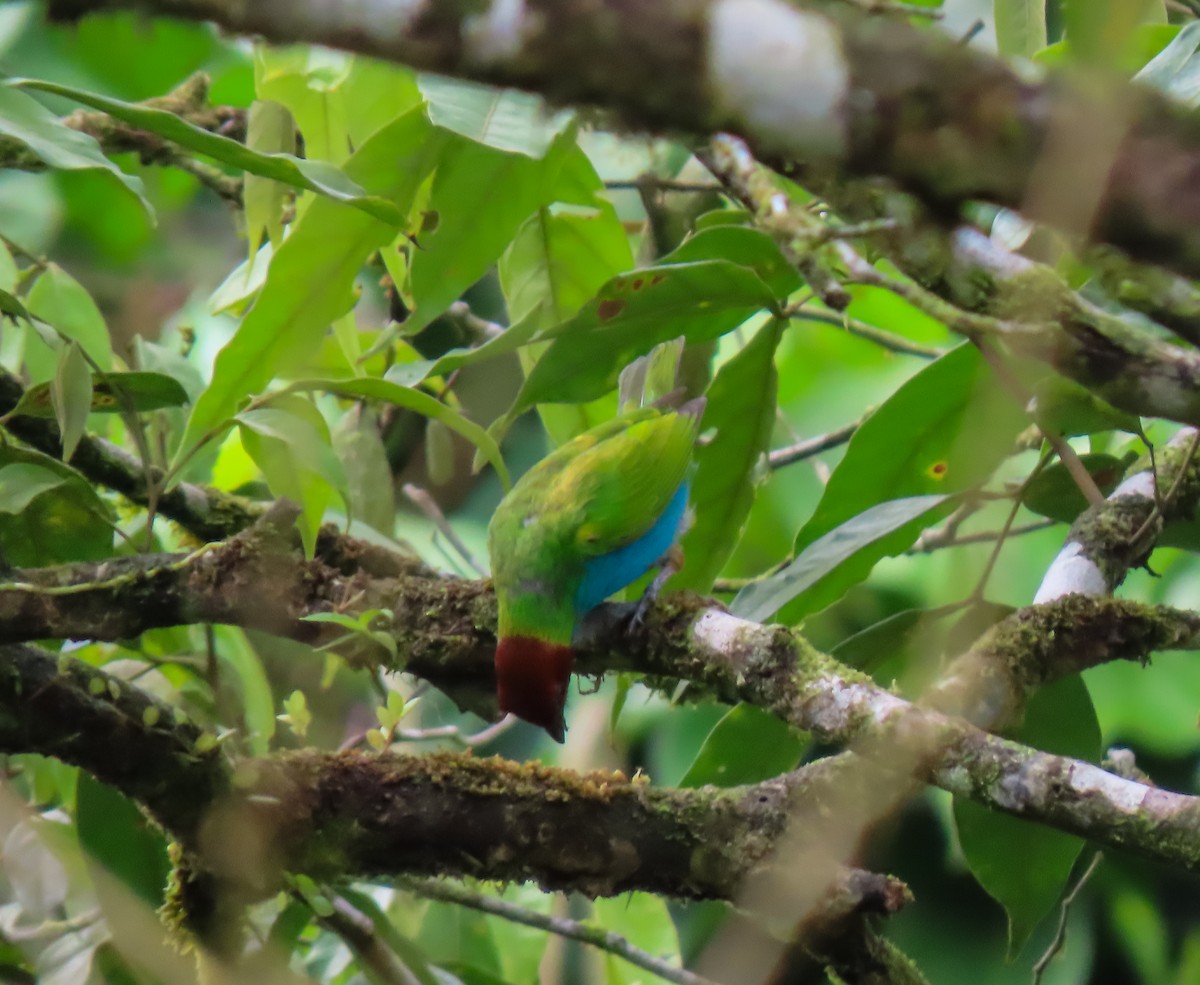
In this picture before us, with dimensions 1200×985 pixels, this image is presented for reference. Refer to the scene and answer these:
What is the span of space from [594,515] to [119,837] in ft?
3.73

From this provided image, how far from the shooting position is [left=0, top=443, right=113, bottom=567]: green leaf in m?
2.04

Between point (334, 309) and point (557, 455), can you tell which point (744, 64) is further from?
point (557, 455)

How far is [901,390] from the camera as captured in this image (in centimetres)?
209

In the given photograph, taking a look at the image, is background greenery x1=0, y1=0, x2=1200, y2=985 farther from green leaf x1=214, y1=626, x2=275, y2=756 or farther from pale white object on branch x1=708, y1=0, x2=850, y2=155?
pale white object on branch x1=708, y1=0, x2=850, y2=155

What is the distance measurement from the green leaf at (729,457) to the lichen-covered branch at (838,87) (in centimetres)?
156

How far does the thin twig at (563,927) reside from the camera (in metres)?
2.44

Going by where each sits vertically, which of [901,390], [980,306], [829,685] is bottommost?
[829,685]

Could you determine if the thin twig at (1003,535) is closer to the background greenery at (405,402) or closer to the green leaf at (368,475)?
the background greenery at (405,402)

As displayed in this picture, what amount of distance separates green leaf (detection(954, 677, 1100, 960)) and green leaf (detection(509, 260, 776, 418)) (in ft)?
2.73

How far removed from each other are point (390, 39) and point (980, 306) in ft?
2.90

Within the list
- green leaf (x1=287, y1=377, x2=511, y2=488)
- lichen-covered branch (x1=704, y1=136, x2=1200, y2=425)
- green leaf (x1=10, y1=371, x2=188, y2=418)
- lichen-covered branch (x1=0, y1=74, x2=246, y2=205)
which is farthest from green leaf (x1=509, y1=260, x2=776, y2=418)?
lichen-covered branch (x1=0, y1=74, x2=246, y2=205)

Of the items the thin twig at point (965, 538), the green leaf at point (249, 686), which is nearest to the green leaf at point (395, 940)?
the green leaf at point (249, 686)

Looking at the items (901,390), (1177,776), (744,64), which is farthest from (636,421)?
(1177,776)

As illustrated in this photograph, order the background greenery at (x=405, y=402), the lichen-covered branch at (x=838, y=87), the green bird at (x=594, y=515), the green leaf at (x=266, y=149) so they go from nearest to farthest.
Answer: the lichen-covered branch at (x=838, y=87), the background greenery at (x=405, y=402), the green leaf at (x=266, y=149), the green bird at (x=594, y=515)
